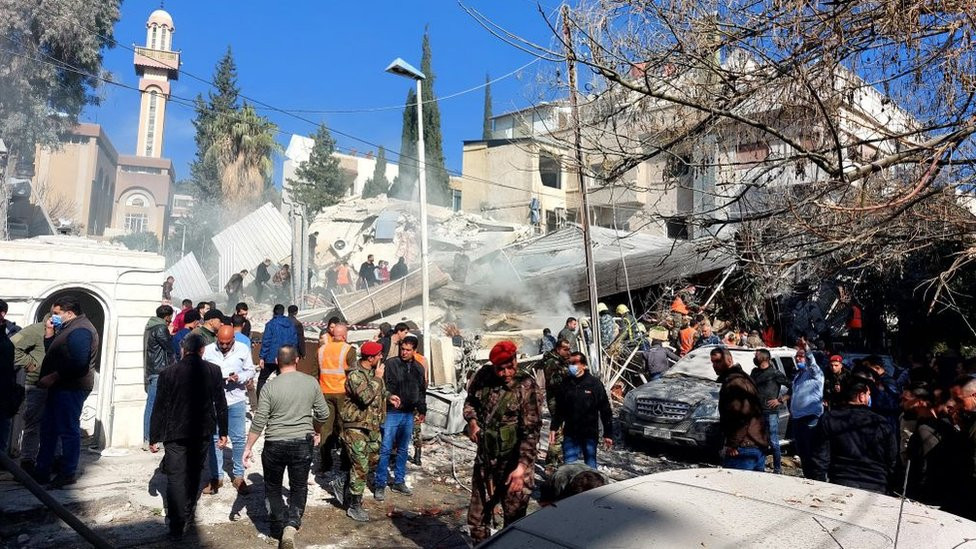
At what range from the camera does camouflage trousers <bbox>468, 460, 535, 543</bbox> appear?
16.6 feet

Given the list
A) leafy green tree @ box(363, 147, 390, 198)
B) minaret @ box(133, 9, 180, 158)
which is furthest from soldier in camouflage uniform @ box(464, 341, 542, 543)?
minaret @ box(133, 9, 180, 158)

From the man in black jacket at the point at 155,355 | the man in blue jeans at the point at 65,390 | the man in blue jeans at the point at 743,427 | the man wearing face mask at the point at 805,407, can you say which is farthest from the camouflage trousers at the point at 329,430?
the man wearing face mask at the point at 805,407

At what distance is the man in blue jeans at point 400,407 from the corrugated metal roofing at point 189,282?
14.8m

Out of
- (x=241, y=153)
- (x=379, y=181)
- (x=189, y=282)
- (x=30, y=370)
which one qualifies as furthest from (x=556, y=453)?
(x=379, y=181)

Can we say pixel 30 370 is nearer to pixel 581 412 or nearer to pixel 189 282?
pixel 581 412

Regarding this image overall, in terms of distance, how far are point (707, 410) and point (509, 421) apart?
518 centimetres

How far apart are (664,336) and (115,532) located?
43.1ft

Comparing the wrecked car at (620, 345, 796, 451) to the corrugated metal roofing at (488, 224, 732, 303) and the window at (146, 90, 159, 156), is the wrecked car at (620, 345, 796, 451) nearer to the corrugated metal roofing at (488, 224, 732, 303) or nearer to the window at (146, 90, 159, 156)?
the corrugated metal roofing at (488, 224, 732, 303)

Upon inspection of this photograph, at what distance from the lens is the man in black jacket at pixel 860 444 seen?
194 inches

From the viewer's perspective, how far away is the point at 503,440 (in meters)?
5.22

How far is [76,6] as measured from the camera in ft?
70.9

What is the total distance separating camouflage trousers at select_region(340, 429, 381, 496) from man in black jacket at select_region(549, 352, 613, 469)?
81.6 inches

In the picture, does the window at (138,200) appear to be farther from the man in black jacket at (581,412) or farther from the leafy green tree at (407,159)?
A: the man in black jacket at (581,412)

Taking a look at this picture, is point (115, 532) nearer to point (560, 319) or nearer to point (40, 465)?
point (40, 465)
